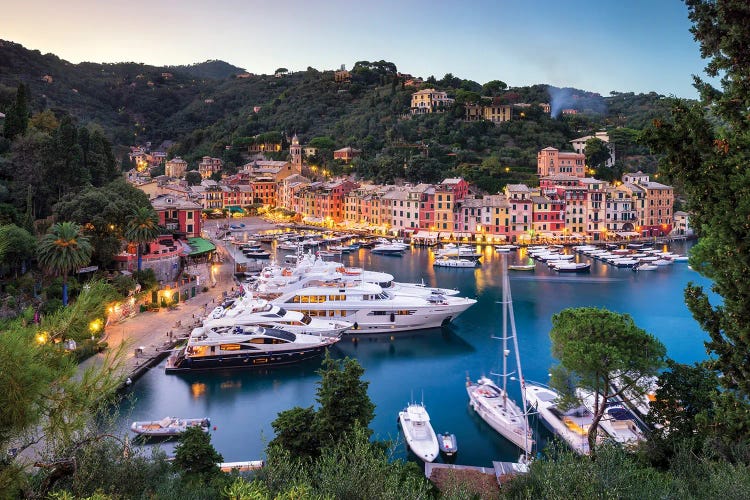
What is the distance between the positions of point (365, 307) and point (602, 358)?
12604 mm

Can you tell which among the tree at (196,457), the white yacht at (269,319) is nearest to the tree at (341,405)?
the tree at (196,457)

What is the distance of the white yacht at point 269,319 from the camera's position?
20.6 meters

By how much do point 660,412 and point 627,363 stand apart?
3.89 feet

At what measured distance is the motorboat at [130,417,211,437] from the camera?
15.0 meters

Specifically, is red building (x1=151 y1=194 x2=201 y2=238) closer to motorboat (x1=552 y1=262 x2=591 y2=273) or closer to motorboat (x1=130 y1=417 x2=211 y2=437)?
motorboat (x1=130 y1=417 x2=211 y2=437)

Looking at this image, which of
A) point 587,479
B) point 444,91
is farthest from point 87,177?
point 444,91

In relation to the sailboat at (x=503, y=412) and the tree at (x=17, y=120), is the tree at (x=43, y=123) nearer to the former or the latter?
the tree at (x=17, y=120)

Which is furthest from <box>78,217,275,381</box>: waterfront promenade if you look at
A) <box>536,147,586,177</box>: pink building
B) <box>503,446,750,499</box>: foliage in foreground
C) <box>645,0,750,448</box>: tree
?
<box>536,147,586,177</box>: pink building

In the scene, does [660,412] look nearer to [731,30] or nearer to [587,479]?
[587,479]

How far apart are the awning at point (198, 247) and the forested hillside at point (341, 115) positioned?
44.6 ft

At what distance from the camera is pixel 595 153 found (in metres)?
64.0

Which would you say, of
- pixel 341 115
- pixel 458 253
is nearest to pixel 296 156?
pixel 341 115

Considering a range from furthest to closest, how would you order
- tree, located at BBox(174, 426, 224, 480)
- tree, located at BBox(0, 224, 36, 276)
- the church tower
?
the church tower → tree, located at BBox(0, 224, 36, 276) → tree, located at BBox(174, 426, 224, 480)

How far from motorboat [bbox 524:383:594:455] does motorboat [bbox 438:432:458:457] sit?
236 centimetres
